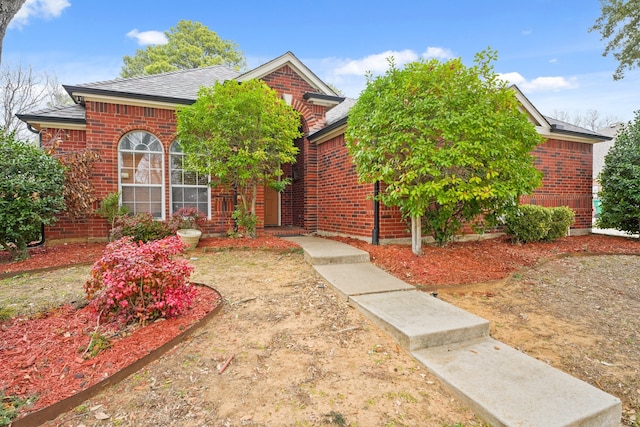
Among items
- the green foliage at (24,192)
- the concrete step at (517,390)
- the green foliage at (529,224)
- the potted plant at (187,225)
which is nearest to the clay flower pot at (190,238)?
the potted plant at (187,225)

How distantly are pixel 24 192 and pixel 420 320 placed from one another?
7.09 meters

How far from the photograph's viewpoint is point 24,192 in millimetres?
5820

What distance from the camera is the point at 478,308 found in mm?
3971

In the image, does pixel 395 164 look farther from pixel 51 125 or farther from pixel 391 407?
pixel 51 125

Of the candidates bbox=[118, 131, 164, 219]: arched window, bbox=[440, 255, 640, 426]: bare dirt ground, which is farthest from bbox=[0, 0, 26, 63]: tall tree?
bbox=[118, 131, 164, 219]: arched window

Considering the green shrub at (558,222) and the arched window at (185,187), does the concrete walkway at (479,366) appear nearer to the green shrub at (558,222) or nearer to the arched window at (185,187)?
the arched window at (185,187)

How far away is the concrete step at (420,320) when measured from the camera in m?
2.89

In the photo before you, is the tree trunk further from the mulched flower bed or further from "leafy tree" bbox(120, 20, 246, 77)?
"leafy tree" bbox(120, 20, 246, 77)

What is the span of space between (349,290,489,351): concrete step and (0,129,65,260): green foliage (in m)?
6.17

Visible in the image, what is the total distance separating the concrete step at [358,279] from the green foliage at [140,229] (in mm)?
3614

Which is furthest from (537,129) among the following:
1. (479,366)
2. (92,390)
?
(92,390)

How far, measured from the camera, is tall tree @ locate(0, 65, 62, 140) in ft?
62.0

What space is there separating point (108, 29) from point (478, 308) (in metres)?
18.5

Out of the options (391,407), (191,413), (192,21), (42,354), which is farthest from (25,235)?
(192,21)
